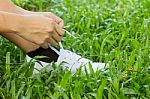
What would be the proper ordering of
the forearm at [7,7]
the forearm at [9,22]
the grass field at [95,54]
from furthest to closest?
the forearm at [7,7] < the grass field at [95,54] < the forearm at [9,22]

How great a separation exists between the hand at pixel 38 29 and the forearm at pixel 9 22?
0.02 metres

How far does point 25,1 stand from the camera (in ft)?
10.0

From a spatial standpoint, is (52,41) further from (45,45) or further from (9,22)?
(9,22)

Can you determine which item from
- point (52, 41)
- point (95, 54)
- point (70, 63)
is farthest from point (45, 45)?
point (95, 54)

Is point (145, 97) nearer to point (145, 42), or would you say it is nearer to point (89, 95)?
point (89, 95)

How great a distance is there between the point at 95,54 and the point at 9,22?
2.19 ft

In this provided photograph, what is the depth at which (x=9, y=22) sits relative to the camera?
1.68 meters

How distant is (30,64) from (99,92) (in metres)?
0.36

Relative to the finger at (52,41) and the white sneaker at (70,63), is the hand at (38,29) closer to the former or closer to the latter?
the finger at (52,41)

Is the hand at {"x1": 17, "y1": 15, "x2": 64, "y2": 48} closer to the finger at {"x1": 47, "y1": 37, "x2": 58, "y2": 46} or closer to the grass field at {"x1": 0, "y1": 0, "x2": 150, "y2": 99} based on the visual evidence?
the finger at {"x1": 47, "y1": 37, "x2": 58, "y2": 46}

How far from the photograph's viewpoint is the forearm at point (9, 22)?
1666 mm

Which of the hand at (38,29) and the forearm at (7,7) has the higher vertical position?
the forearm at (7,7)

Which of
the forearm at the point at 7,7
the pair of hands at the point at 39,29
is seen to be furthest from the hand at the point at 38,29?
the forearm at the point at 7,7

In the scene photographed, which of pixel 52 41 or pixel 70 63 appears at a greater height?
pixel 52 41
